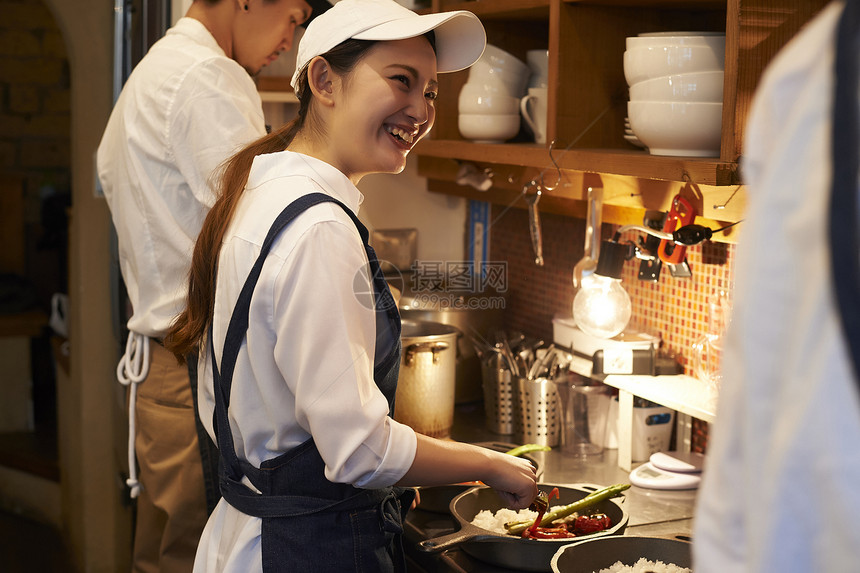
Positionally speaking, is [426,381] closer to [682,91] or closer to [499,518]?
[499,518]

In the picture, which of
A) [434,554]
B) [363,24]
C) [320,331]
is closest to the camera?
[320,331]

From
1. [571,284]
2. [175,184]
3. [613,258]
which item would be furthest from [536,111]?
[175,184]

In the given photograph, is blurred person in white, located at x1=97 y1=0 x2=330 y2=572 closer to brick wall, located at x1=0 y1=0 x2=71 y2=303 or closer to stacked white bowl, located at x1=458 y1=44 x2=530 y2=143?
stacked white bowl, located at x1=458 y1=44 x2=530 y2=143

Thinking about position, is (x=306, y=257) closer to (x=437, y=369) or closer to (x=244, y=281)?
(x=244, y=281)

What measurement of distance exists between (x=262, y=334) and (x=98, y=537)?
220cm

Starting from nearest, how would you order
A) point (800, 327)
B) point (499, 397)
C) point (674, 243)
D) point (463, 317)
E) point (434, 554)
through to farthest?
point (800, 327)
point (434, 554)
point (674, 243)
point (499, 397)
point (463, 317)

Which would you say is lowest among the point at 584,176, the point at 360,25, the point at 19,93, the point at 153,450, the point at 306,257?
the point at 153,450

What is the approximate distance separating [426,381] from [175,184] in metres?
0.68

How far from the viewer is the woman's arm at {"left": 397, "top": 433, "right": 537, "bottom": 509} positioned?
118 centimetres

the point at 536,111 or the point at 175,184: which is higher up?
the point at 536,111

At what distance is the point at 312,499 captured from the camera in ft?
4.03

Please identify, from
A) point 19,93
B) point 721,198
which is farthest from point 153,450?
point 19,93

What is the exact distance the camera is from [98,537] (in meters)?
2.99

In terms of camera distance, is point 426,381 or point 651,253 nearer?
point 651,253
